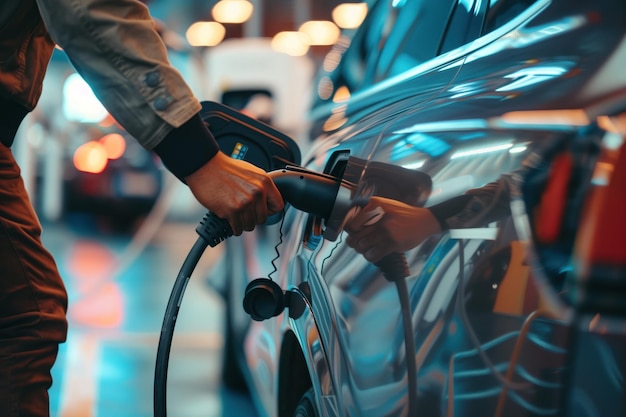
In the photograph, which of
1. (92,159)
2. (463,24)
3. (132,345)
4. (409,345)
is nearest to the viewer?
(409,345)

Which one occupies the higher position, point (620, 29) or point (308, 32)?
point (308, 32)

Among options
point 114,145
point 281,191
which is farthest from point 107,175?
point 281,191

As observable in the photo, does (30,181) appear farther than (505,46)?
Yes

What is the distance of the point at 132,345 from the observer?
469 centimetres

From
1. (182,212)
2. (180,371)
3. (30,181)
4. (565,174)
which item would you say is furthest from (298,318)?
(182,212)

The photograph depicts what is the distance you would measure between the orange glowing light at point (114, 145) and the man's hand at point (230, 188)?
9030mm

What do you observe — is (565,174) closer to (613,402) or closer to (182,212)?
(613,402)

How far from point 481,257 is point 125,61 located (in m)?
0.63

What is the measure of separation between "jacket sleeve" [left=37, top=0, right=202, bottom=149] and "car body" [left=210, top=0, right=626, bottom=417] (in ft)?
1.12

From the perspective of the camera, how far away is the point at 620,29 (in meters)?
1.13

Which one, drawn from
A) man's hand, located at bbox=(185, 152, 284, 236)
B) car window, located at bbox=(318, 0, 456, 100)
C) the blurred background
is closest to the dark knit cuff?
man's hand, located at bbox=(185, 152, 284, 236)

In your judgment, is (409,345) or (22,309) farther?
(22,309)

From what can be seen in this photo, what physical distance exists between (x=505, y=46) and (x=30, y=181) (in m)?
7.56

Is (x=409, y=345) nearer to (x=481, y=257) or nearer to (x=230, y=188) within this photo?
(x=481, y=257)
